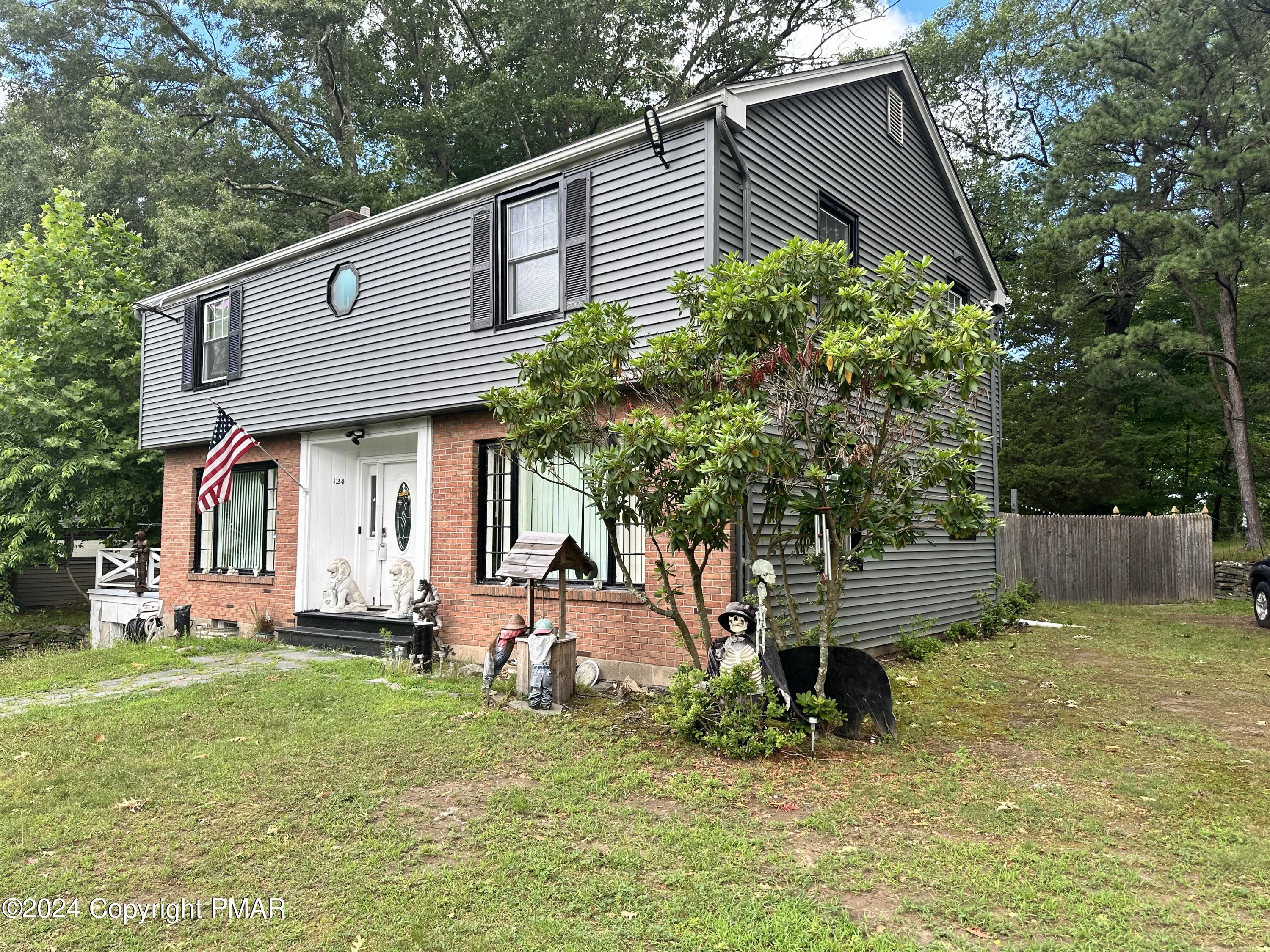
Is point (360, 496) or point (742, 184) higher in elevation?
point (742, 184)

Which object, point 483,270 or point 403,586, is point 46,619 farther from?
point 483,270

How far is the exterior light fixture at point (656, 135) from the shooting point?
7836 millimetres

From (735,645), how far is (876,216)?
7.29 metres

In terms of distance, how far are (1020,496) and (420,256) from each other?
1952cm

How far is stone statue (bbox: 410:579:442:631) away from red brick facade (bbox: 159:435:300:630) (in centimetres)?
321

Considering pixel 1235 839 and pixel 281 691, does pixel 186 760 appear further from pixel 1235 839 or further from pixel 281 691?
pixel 1235 839

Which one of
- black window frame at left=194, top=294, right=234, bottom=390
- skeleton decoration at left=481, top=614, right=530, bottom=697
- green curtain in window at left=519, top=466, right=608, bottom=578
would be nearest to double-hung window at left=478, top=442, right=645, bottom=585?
green curtain in window at left=519, top=466, right=608, bottom=578

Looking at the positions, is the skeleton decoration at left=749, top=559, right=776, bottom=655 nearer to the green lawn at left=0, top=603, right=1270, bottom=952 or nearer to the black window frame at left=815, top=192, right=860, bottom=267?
the green lawn at left=0, top=603, right=1270, bottom=952

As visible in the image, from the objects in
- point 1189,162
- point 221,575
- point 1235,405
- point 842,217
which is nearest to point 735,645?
point 842,217

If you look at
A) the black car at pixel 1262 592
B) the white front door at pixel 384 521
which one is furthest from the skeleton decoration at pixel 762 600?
the black car at pixel 1262 592

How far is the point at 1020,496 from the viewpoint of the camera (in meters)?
23.8

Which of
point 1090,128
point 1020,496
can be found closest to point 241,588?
point 1020,496

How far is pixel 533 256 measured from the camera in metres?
9.48

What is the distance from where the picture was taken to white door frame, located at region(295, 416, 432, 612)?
10359 mm
